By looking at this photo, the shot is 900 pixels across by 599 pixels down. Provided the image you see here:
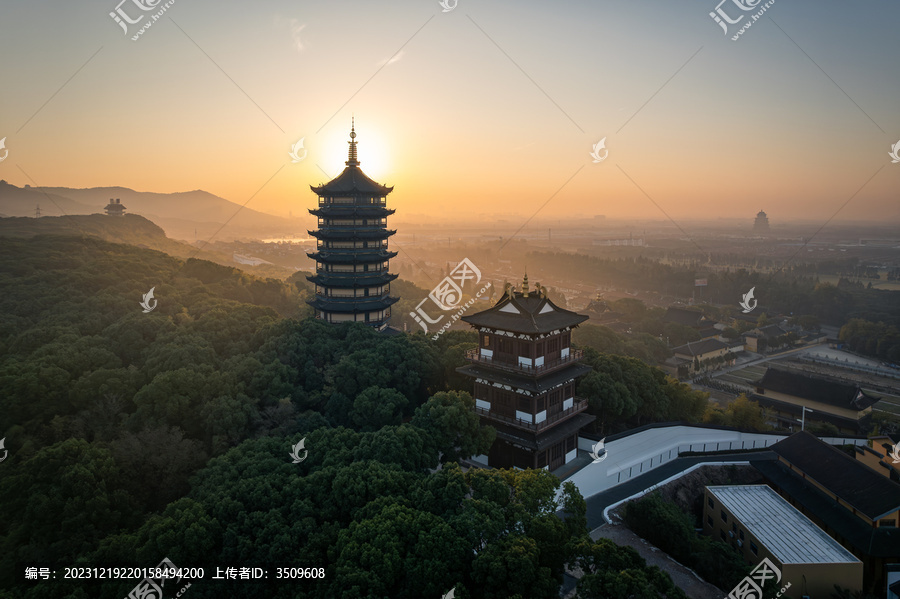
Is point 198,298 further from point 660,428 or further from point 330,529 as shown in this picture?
point 660,428

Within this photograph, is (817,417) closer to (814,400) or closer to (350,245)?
(814,400)

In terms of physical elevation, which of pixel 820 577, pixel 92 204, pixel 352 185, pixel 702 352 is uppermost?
pixel 92 204

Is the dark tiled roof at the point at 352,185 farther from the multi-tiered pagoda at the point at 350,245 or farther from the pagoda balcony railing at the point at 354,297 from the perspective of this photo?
the pagoda balcony railing at the point at 354,297

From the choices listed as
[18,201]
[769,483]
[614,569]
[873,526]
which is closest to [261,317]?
[614,569]

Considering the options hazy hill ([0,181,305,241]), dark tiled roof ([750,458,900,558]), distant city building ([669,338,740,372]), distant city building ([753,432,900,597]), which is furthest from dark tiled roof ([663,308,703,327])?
hazy hill ([0,181,305,241])

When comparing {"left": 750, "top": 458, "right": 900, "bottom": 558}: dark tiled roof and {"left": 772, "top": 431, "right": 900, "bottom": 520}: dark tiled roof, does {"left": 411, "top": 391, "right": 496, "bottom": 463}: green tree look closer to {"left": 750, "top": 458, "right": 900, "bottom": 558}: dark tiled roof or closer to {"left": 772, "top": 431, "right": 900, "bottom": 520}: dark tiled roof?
{"left": 750, "top": 458, "right": 900, "bottom": 558}: dark tiled roof

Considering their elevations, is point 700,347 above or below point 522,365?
below

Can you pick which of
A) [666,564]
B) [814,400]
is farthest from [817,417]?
[666,564]
